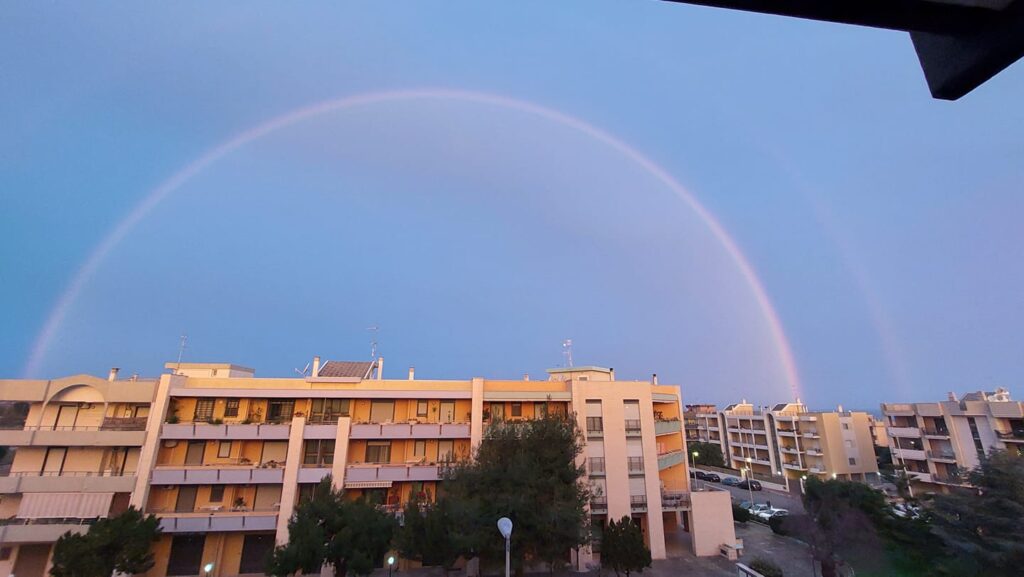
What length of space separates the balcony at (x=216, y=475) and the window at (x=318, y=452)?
4.52 feet

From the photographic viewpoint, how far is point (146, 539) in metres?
22.0

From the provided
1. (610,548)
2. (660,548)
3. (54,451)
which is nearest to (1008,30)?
(610,548)

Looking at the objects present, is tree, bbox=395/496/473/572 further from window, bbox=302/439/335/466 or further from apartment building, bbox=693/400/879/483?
apartment building, bbox=693/400/879/483

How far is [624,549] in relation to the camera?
24.2 m

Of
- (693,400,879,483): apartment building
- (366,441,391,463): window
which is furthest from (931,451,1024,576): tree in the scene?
(366,441,391,463): window

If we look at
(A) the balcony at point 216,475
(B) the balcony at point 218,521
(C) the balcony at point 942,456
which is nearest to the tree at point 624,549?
(B) the balcony at point 218,521

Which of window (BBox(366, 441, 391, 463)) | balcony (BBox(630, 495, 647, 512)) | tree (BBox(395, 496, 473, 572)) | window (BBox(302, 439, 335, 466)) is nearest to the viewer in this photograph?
tree (BBox(395, 496, 473, 572))

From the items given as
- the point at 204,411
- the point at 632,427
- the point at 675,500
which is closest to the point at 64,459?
the point at 204,411

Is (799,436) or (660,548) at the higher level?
(799,436)

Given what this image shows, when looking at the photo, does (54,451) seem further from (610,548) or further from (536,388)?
(610,548)

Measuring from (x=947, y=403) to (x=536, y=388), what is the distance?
131 ft

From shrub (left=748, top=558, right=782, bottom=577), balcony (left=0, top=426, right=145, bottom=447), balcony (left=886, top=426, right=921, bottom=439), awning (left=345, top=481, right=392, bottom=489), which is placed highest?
balcony (left=886, top=426, right=921, bottom=439)

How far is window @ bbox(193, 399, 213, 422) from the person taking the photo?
90.7ft

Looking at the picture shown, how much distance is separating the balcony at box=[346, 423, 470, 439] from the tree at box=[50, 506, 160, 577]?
9.16 meters
